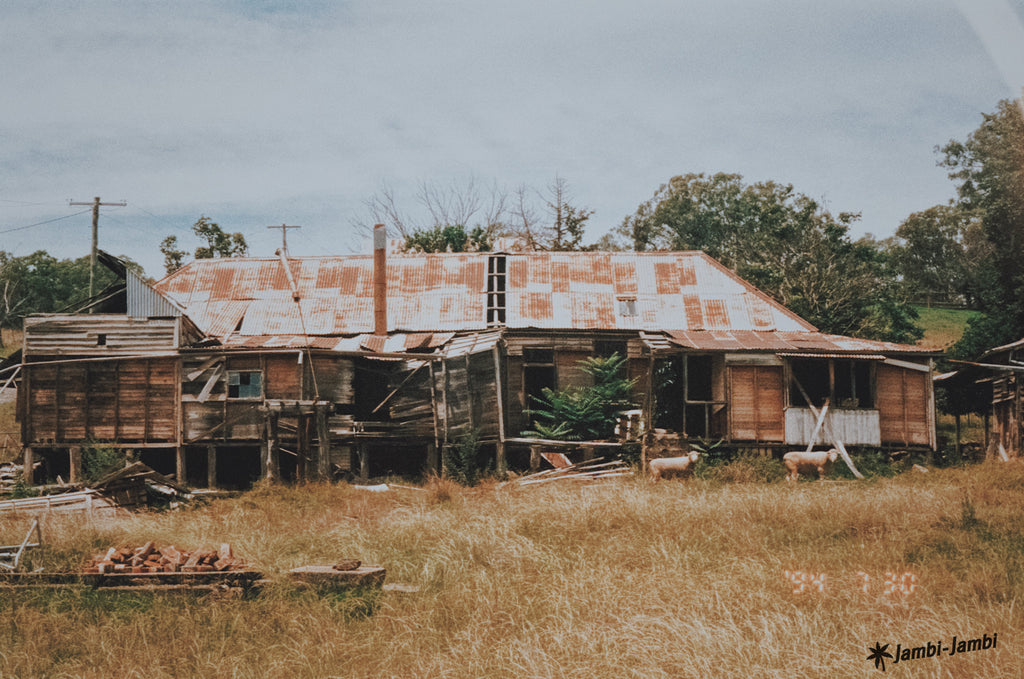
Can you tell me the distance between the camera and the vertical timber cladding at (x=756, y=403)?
20.7m

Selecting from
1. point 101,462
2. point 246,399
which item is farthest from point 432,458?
point 101,462

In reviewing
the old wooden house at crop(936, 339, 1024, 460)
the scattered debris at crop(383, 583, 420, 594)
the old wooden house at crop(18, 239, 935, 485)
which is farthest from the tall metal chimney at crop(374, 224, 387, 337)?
the old wooden house at crop(936, 339, 1024, 460)

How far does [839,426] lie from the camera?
2033cm

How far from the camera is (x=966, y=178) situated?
4256 cm

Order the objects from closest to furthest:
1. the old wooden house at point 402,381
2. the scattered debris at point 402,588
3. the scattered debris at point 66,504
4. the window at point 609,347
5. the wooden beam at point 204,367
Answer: the scattered debris at point 402,588
the scattered debris at point 66,504
the old wooden house at point 402,381
the wooden beam at point 204,367
the window at point 609,347

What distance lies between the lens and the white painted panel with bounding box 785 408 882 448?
2025 cm

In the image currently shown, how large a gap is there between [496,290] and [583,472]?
8722 mm

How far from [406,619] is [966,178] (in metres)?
43.9

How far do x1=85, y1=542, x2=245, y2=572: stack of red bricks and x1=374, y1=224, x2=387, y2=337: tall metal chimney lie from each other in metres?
14.0

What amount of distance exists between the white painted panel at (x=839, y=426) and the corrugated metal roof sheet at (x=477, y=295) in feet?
9.47

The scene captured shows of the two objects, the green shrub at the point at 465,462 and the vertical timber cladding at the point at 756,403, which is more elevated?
the vertical timber cladding at the point at 756,403

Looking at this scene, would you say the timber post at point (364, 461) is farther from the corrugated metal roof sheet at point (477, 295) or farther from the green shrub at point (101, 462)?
the green shrub at point (101, 462)

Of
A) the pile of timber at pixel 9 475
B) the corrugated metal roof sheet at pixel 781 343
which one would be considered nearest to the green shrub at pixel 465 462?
the corrugated metal roof sheet at pixel 781 343

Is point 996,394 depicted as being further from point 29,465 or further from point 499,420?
point 29,465
